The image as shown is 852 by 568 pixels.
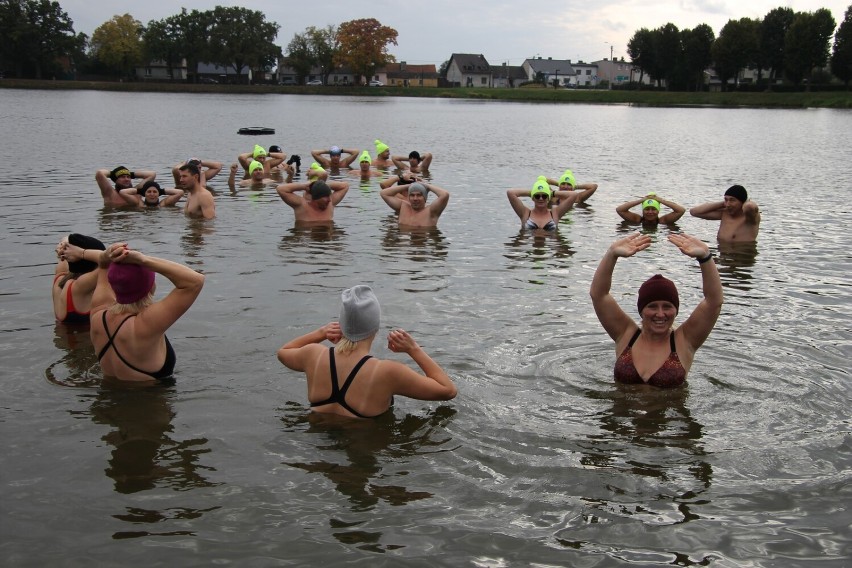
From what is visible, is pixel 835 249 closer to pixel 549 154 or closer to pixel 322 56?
pixel 549 154

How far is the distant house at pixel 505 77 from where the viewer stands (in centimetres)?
16825

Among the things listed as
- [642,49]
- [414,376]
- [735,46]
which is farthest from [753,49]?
[414,376]

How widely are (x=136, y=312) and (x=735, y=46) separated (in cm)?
11136

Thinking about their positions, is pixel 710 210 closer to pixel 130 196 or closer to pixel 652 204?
pixel 652 204

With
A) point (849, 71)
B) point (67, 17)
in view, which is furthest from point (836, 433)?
point (67, 17)

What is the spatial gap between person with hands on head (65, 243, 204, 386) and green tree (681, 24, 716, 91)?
4418 inches

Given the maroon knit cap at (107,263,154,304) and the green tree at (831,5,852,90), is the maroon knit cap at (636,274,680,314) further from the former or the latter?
the green tree at (831,5,852,90)

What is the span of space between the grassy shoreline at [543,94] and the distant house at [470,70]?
35.3m

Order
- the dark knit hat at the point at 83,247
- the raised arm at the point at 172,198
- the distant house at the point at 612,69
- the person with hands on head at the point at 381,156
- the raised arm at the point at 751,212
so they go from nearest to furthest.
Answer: the dark knit hat at the point at 83,247 < the raised arm at the point at 751,212 < the raised arm at the point at 172,198 < the person with hands on head at the point at 381,156 < the distant house at the point at 612,69

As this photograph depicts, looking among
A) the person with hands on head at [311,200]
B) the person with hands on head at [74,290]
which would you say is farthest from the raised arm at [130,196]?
the person with hands on head at [74,290]

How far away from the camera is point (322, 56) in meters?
142

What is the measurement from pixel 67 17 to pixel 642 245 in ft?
400

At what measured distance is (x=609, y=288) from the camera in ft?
22.0

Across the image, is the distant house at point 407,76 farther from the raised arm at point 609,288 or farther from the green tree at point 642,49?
the raised arm at point 609,288
